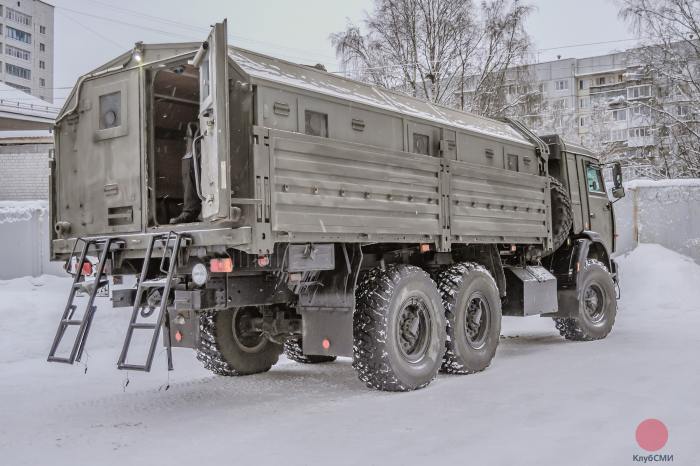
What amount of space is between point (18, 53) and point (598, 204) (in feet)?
276

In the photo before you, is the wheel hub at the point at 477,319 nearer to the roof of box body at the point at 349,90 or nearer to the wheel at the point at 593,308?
the roof of box body at the point at 349,90

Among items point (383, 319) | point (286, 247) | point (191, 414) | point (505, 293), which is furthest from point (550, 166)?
point (191, 414)

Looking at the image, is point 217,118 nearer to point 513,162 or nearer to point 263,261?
point 263,261

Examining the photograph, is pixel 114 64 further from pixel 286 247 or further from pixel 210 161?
pixel 286 247

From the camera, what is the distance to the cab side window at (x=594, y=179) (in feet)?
37.5

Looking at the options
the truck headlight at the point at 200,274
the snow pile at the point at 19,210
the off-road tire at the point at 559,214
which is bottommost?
the truck headlight at the point at 200,274

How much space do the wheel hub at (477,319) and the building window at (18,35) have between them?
3343 inches

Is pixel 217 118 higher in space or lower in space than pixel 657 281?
higher

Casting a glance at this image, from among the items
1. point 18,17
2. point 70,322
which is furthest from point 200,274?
point 18,17

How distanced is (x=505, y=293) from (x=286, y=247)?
3.98 m

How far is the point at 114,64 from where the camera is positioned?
6898 millimetres

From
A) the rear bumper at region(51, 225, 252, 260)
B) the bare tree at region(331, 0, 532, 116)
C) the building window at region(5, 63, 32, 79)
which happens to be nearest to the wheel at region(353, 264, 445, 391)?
the rear bumper at region(51, 225, 252, 260)

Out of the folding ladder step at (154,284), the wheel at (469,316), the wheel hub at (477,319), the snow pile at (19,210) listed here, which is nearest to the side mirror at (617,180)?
the wheel at (469,316)

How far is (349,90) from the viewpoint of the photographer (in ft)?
23.6
